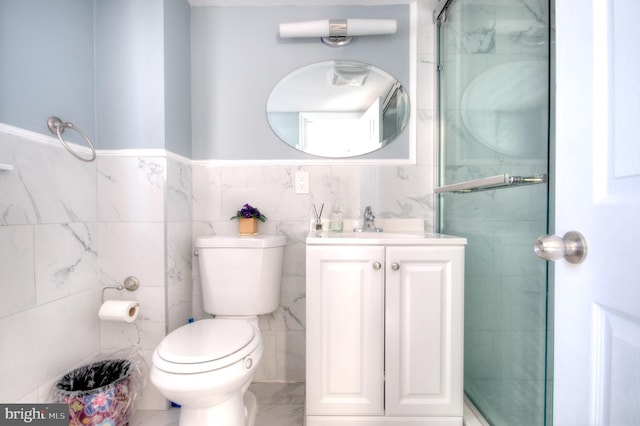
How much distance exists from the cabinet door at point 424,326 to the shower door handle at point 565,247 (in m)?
0.75

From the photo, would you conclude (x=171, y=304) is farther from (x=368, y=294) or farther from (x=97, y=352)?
(x=368, y=294)

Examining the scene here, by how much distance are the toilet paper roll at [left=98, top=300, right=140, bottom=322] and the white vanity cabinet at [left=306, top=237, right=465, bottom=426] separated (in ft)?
2.73

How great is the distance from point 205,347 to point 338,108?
1.37 m

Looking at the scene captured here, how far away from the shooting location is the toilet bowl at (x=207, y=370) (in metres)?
0.99

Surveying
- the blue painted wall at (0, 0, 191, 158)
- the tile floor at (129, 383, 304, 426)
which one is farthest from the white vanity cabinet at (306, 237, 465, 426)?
the blue painted wall at (0, 0, 191, 158)

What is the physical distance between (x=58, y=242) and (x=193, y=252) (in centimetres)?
61

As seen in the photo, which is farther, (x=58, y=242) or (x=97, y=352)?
(x=97, y=352)

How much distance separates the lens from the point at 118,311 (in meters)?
1.35

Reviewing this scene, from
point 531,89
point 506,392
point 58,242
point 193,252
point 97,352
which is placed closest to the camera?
point 531,89

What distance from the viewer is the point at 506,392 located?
3.68 feet

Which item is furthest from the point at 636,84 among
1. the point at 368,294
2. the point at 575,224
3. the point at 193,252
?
the point at 193,252

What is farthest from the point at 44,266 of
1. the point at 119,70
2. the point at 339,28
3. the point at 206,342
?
the point at 339,28

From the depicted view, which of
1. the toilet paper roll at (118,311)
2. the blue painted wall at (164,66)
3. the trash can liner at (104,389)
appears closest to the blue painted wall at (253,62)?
the blue painted wall at (164,66)

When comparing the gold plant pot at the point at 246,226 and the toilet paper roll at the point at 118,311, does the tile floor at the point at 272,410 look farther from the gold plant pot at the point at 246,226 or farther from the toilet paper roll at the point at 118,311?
the gold plant pot at the point at 246,226
